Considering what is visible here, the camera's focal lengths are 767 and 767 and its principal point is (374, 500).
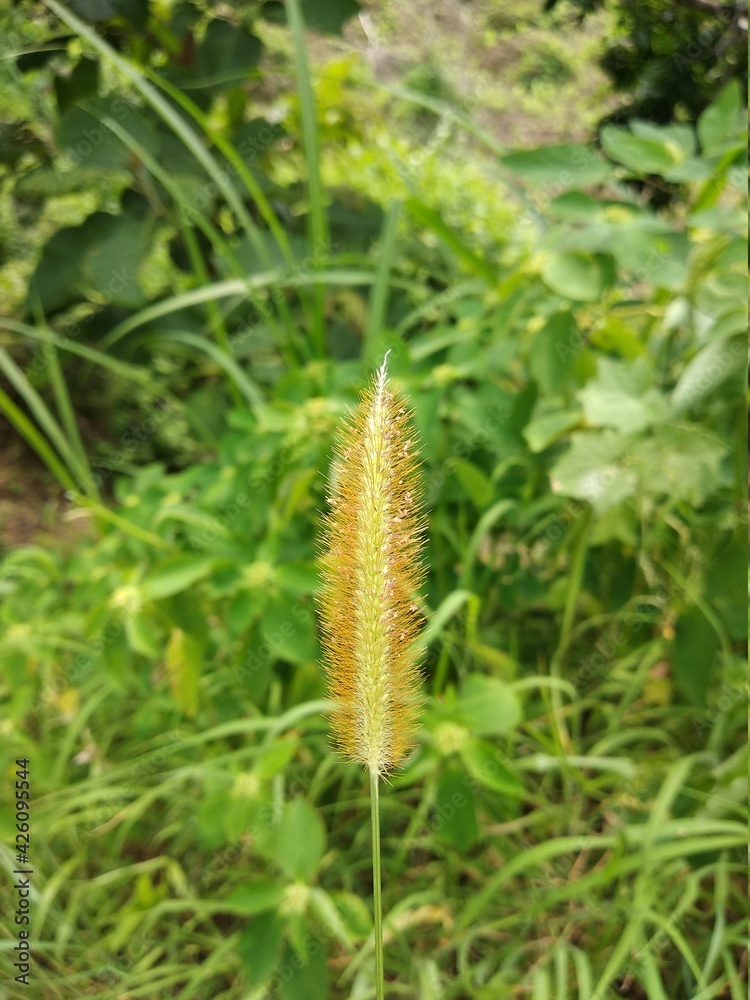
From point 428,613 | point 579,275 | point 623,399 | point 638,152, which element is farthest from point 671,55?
point 428,613

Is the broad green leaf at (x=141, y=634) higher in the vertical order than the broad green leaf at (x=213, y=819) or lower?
higher

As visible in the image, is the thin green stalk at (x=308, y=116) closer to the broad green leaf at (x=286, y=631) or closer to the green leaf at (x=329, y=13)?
the green leaf at (x=329, y=13)

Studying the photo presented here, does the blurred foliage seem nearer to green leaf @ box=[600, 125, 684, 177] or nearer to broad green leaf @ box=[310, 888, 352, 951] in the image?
green leaf @ box=[600, 125, 684, 177]

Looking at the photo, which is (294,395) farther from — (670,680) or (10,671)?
(670,680)

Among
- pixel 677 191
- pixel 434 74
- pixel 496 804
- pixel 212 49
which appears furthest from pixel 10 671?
pixel 434 74

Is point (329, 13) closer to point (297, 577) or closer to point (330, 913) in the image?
point (297, 577)

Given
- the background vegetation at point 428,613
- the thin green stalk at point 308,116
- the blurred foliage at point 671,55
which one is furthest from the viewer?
the blurred foliage at point 671,55

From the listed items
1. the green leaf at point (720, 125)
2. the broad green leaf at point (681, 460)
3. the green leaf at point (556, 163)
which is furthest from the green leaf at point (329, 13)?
the broad green leaf at point (681, 460)
